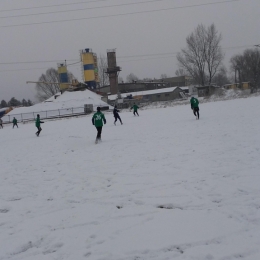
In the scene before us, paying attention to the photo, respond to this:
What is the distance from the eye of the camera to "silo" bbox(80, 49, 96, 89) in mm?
70188

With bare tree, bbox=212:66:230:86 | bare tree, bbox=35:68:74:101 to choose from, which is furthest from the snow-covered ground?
bare tree, bbox=212:66:230:86

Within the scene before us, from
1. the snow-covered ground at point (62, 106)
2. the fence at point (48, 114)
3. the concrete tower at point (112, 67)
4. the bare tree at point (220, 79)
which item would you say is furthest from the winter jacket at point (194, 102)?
the bare tree at point (220, 79)

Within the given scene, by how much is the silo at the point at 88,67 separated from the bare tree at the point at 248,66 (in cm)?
4266

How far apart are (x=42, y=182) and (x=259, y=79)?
255 ft

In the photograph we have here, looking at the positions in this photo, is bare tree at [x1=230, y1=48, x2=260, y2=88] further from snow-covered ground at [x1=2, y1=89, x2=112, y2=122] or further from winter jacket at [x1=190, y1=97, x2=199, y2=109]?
winter jacket at [x1=190, y1=97, x2=199, y2=109]

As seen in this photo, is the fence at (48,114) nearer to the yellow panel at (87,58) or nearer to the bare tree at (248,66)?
the yellow panel at (87,58)

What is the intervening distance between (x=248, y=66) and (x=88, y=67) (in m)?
47.7

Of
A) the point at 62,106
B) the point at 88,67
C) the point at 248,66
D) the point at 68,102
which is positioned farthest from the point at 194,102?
the point at 248,66

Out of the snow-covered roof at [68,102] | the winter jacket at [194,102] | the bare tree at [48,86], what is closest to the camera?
the winter jacket at [194,102]

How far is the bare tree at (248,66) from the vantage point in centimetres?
7306

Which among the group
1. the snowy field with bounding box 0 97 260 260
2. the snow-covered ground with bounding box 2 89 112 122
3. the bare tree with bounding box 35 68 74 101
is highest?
the bare tree with bounding box 35 68 74 101

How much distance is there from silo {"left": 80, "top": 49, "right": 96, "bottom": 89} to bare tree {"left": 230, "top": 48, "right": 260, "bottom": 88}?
140 feet

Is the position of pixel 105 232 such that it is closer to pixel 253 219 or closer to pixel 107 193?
pixel 107 193

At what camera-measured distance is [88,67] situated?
232 ft
